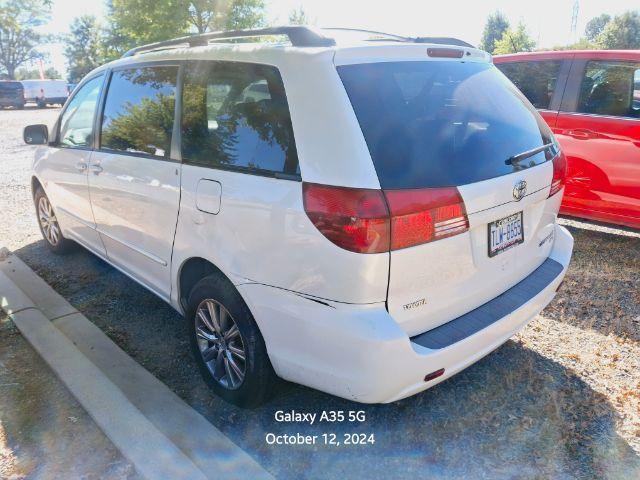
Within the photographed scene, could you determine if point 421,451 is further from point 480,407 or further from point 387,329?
point 387,329

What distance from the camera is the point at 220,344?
2.66m

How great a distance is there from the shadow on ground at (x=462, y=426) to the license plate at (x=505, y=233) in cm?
87

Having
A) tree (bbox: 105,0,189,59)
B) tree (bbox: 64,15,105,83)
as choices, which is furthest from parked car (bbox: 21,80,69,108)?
tree (bbox: 64,15,105,83)

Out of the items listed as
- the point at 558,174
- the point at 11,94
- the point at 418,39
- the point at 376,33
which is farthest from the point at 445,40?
the point at 11,94

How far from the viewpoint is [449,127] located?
7.31 feet

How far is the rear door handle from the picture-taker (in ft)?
14.9

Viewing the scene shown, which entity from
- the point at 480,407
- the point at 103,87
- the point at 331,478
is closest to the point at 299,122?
the point at 331,478

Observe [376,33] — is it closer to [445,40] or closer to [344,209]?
[445,40]

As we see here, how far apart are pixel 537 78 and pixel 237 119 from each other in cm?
382

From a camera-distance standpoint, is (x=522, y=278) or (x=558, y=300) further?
(x=558, y=300)

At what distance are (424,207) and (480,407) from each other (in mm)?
1266

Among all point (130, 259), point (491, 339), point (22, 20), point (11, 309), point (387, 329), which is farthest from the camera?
point (22, 20)

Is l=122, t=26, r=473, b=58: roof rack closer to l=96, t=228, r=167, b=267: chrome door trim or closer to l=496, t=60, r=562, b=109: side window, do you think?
l=96, t=228, r=167, b=267: chrome door trim

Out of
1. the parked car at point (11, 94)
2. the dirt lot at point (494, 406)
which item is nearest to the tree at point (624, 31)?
the parked car at point (11, 94)
